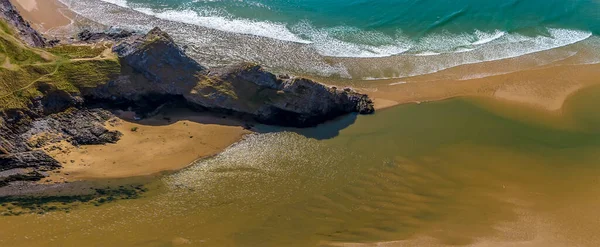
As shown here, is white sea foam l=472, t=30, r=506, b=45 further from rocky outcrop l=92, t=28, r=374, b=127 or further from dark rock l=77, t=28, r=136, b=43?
dark rock l=77, t=28, r=136, b=43

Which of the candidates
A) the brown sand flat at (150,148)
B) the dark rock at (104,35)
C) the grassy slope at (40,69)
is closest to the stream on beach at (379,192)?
the brown sand flat at (150,148)

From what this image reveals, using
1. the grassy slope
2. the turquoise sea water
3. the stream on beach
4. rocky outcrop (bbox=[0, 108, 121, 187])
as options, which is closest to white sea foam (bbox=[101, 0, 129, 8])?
the turquoise sea water

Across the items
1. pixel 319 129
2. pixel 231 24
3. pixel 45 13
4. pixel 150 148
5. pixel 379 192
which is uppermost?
pixel 231 24

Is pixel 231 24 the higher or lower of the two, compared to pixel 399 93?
higher

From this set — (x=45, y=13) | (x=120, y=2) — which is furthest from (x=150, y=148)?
(x=120, y=2)

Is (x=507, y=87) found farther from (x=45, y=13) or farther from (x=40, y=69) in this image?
(x=45, y=13)

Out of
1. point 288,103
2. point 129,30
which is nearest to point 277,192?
point 288,103

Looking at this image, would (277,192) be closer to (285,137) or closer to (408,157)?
(285,137)
